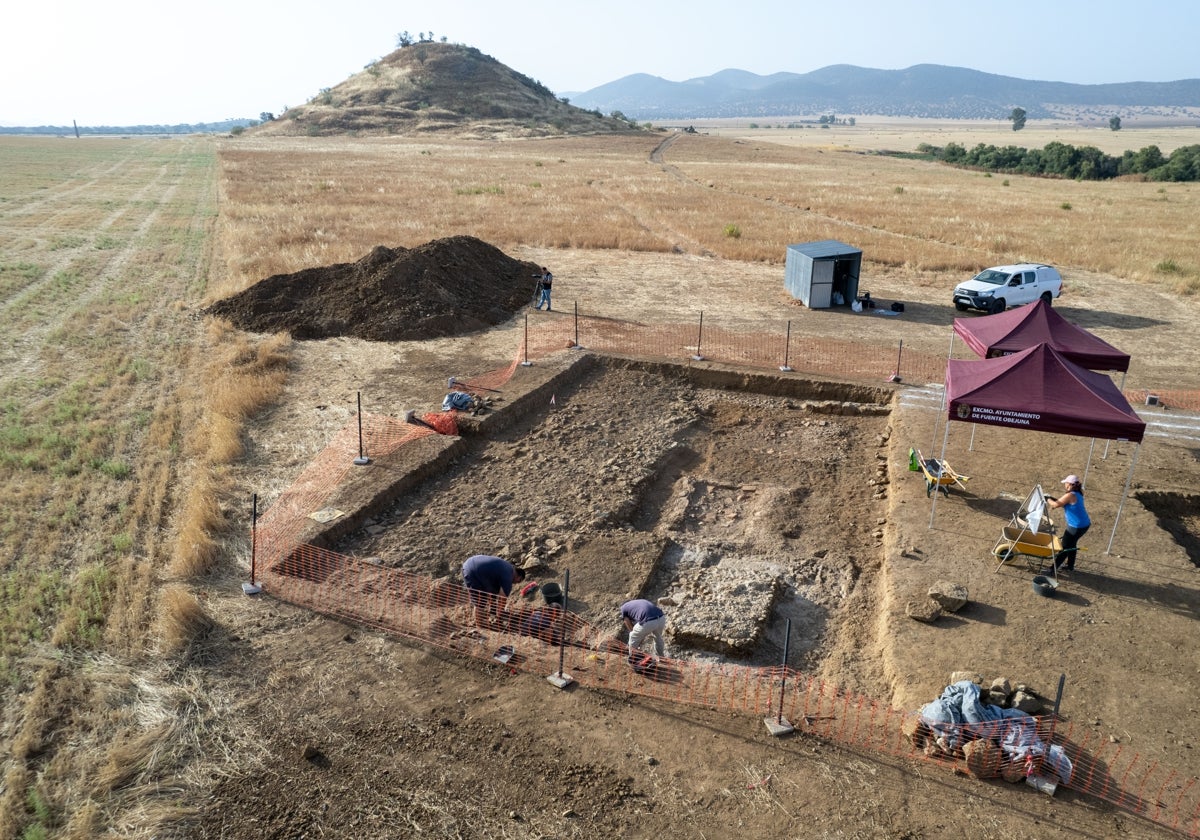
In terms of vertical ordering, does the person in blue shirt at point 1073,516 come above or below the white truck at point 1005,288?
below

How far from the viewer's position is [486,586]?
9.20 meters

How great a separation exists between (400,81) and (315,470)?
473 feet

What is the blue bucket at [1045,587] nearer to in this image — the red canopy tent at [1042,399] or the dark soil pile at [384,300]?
the red canopy tent at [1042,399]

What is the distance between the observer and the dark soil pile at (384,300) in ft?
67.3

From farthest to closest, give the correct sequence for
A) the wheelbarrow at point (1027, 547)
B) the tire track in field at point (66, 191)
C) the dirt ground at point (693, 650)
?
the tire track in field at point (66, 191) < the wheelbarrow at point (1027, 547) < the dirt ground at point (693, 650)

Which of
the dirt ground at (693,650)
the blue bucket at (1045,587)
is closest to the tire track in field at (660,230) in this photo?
the dirt ground at (693,650)

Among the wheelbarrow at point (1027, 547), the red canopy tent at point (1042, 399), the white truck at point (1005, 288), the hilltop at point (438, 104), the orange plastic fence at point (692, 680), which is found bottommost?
the orange plastic fence at point (692, 680)

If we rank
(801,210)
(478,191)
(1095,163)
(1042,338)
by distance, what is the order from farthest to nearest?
1. (1095,163)
2. (478,191)
3. (801,210)
4. (1042,338)

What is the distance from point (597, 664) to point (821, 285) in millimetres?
17983

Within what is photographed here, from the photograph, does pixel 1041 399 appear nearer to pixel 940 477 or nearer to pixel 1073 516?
pixel 1073 516

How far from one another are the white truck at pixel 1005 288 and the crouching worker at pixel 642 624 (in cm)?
1922

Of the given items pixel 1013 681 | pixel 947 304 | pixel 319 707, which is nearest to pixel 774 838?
pixel 1013 681

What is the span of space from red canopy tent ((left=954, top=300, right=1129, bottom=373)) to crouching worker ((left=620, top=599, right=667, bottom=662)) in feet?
28.1

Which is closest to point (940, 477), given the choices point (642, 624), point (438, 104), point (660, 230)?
point (642, 624)
